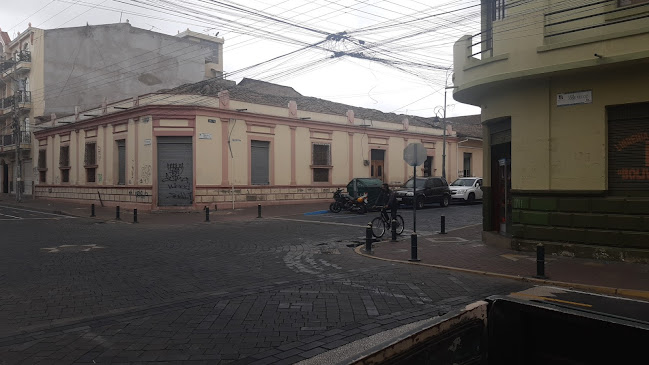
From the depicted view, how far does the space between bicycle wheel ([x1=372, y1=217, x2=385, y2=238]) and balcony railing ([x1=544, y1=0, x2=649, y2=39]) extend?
264 inches

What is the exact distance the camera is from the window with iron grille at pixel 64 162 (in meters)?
31.4

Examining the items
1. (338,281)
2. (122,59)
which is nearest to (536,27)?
(338,281)

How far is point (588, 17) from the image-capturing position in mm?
9445

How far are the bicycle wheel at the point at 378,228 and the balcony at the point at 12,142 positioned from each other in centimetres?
3447

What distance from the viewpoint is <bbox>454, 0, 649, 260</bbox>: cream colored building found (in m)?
9.10

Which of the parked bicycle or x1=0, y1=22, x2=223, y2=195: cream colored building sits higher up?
x1=0, y1=22, x2=223, y2=195: cream colored building

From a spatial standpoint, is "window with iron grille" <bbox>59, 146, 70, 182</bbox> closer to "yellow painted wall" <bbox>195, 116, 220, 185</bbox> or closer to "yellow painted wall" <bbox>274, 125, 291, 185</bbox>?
"yellow painted wall" <bbox>195, 116, 220, 185</bbox>

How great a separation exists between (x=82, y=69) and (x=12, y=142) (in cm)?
1030

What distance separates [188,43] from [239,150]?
63.7ft

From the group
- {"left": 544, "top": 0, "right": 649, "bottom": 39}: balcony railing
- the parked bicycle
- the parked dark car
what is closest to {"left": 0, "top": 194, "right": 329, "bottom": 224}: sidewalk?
the parked dark car

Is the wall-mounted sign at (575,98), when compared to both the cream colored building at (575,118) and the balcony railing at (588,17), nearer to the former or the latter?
the cream colored building at (575,118)

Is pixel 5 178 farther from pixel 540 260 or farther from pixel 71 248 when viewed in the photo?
pixel 540 260

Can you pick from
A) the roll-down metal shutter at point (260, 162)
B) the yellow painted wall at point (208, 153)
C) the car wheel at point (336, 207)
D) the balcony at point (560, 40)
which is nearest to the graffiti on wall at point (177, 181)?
the yellow painted wall at point (208, 153)

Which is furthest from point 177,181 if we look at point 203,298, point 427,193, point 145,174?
point 203,298
